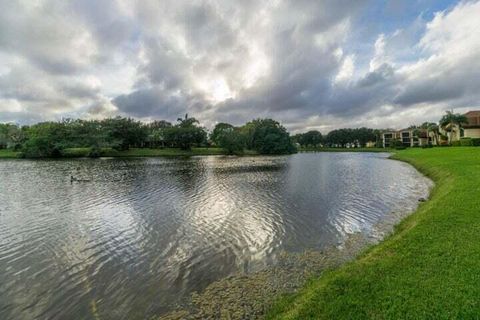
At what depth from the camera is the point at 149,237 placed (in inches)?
468

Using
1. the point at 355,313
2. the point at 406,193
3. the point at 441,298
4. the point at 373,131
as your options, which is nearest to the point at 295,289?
the point at 355,313

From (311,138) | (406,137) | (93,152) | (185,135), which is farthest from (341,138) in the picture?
(93,152)

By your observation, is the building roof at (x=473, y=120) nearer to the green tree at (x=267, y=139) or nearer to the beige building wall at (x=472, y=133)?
the beige building wall at (x=472, y=133)

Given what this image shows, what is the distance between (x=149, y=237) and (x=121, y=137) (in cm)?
9309

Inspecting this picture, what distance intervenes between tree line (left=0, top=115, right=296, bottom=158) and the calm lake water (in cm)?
7358

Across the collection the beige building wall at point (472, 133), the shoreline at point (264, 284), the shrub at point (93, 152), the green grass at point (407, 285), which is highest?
the shrub at point (93, 152)

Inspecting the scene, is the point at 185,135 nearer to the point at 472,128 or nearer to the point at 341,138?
the point at 472,128

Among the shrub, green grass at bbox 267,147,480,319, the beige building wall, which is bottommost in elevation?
green grass at bbox 267,147,480,319

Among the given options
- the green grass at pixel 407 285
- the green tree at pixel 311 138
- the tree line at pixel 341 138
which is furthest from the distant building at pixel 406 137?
the green grass at pixel 407 285

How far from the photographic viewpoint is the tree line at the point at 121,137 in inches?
3354

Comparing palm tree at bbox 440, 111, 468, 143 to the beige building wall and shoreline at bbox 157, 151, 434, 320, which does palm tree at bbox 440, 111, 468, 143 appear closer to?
the beige building wall

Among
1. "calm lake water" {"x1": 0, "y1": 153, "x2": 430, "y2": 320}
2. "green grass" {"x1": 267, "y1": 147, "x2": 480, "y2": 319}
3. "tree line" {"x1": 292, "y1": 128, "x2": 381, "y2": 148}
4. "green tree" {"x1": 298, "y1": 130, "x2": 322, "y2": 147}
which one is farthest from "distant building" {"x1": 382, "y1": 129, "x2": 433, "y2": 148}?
"green grass" {"x1": 267, "y1": 147, "x2": 480, "y2": 319}

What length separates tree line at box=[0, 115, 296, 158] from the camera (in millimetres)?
85188

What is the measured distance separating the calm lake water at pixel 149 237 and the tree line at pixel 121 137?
73577mm
